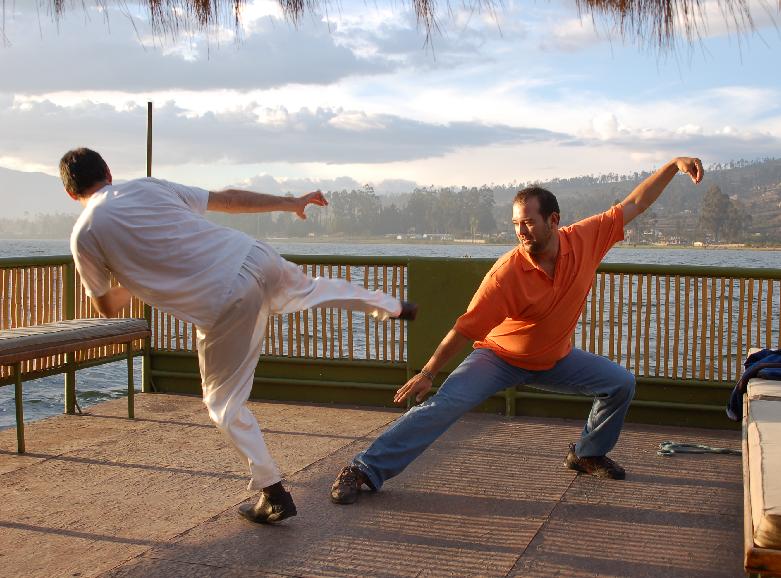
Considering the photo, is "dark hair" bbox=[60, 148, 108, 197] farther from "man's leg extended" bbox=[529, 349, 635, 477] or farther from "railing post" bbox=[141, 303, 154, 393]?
"railing post" bbox=[141, 303, 154, 393]

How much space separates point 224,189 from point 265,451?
136 cm

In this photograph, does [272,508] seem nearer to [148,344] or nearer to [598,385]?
[598,385]

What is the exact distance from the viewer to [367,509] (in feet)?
16.1

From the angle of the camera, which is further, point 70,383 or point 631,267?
point 70,383

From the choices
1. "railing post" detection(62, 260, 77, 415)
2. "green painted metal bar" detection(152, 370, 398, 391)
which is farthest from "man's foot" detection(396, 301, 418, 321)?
"railing post" detection(62, 260, 77, 415)

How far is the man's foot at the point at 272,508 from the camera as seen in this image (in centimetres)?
454

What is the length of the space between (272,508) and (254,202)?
158 cm

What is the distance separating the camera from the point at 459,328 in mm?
4949

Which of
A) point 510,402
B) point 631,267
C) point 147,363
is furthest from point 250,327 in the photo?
point 147,363

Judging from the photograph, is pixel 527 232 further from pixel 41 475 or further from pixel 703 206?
pixel 703 206

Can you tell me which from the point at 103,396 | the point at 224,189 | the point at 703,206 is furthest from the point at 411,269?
the point at 703,206

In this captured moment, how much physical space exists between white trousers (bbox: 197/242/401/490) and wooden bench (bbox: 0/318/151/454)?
1.85 meters

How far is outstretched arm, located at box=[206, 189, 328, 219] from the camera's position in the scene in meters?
4.64

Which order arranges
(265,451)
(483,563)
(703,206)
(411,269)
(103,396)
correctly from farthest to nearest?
(703,206), (103,396), (411,269), (265,451), (483,563)
